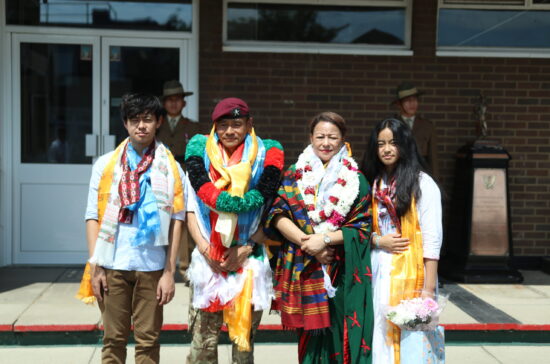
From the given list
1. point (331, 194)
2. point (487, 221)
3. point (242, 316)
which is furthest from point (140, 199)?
point (487, 221)

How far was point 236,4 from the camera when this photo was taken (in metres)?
6.51

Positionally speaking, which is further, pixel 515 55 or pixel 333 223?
pixel 515 55

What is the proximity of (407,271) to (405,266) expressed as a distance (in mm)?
27

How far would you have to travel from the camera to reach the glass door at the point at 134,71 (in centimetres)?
647

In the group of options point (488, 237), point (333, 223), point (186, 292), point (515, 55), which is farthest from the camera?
point (515, 55)

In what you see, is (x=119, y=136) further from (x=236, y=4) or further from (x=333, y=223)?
(x=333, y=223)

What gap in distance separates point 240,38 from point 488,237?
324cm

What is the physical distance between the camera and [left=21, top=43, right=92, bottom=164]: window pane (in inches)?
253

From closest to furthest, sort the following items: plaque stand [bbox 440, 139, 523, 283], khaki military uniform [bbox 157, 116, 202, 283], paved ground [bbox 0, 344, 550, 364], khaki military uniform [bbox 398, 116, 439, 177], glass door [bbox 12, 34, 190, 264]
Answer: paved ground [bbox 0, 344, 550, 364] < khaki military uniform [bbox 157, 116, 202, 283] < khaki military uniform [bbox 398, 116, 439, 177] < plaque stand [bbox 440, 139, 523, 283] < glass door [bbox 12, 34, 190, 264]

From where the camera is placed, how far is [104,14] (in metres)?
6.45

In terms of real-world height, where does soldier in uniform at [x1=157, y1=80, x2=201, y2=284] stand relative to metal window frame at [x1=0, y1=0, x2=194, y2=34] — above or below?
below

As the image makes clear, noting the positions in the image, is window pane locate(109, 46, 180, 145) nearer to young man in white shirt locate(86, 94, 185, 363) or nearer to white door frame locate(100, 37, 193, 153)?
white door frame locate(100, 37, 193, 153)

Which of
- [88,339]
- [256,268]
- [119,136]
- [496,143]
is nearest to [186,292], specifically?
[88,339]

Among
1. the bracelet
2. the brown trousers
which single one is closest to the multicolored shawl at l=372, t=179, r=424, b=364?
the bracelet
